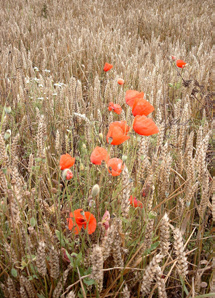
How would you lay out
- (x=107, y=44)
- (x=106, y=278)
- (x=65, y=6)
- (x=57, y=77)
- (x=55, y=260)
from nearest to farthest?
(x=55, y=260) → (x=106, y=278) → (x=57, y=77) → (x=107, y=44) → (x=65, y=6)

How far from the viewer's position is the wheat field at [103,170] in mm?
848

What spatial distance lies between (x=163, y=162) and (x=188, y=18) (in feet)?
19.0

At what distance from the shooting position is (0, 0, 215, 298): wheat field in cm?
85

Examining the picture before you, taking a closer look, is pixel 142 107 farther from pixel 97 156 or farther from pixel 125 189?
pixel 125 189

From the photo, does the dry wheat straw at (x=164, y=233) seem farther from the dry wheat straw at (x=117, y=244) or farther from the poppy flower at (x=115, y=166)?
the poppy flower at (x=115, y=166)

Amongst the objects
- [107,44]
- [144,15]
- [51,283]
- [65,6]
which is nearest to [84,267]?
[51,283]

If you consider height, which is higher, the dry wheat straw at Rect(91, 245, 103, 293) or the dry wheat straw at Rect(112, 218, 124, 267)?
the dry wheat straw at Rect(91, 245, 103, 293)

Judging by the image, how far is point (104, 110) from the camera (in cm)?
212

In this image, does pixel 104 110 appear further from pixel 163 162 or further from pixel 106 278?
pixel 106 278

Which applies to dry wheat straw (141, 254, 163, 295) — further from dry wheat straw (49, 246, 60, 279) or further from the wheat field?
dry wheat straw (49, 246, 60, 279)

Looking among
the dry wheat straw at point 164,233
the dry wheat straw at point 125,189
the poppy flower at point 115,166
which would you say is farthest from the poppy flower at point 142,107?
the dry wheat straw at point 164,233

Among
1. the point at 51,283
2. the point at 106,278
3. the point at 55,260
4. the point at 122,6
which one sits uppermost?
the point at 122,6

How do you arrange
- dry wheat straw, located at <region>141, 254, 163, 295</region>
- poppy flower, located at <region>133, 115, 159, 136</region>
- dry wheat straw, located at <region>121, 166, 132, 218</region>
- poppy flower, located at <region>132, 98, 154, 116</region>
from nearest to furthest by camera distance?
dry wheat straw, located at <region>141, 254, 163, 295</region>, dry wheat straw, located at <region>121, 166, 132, 218</region>, poppy flower, located at <region>133, 115, 159, 136</region>, poppy flower, located at <region>132, 98, 154, 116</region>


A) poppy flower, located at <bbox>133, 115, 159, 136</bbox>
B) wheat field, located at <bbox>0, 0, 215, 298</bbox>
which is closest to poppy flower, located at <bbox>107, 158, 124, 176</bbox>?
wheat field, located at <bbox>0, 0, 215, 298</bbox>
